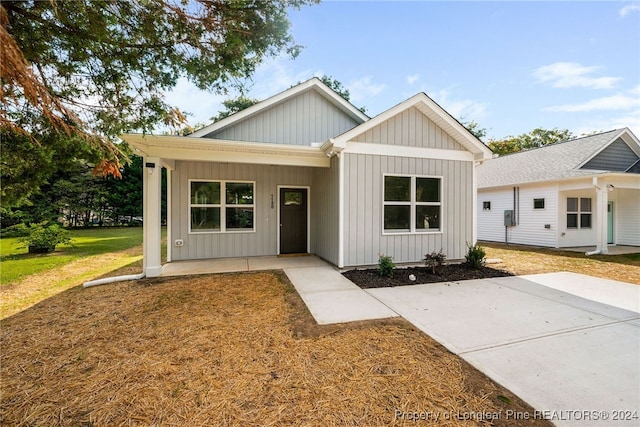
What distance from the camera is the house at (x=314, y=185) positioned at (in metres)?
6.16

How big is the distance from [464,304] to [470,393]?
92.1 inches

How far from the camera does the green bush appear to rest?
8688mm

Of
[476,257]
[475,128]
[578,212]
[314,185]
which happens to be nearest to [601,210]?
[578,212]

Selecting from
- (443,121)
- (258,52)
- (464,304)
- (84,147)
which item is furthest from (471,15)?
(84,147)

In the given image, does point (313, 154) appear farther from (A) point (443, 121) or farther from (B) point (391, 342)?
(B) point (391, 342)

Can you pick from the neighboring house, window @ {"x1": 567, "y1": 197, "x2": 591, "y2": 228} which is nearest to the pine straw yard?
the neighboring house

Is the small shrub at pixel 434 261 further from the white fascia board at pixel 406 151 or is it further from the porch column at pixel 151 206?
the porch column at pixel 151 206

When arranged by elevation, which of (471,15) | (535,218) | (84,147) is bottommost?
(535,218)

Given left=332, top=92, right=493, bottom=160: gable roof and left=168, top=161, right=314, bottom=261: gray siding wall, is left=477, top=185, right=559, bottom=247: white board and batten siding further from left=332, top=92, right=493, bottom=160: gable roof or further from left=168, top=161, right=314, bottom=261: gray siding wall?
left=168, top=161, right=314, bottom=261: gray siding wall

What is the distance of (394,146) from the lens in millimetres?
6504

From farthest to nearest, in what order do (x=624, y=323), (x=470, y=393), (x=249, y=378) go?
(x=624, y=323), (x=249, y=378), (x=470, y=393)

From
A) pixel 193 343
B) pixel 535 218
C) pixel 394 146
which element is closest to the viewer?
pixel 193 343

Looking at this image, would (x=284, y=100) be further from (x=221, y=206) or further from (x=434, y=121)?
(x=434, y=121)

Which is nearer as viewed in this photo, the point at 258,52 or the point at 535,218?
the point at 258,52
